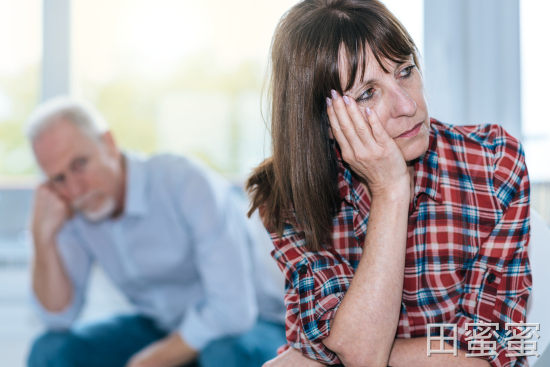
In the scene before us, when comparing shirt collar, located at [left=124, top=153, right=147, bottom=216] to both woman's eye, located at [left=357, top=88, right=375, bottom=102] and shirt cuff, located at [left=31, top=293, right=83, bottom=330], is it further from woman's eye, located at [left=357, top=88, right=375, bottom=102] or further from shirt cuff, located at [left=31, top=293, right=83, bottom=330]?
woman's eye, located at [left=357, top=88, right=375, bottom=102]

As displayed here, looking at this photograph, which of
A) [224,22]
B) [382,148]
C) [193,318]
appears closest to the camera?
[382,148]

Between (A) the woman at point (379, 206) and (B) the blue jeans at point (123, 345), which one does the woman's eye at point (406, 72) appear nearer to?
(A) the woman at point (379, 206)

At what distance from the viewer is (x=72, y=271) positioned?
77.9 inches

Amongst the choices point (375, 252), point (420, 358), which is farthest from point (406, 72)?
point (420, 358)

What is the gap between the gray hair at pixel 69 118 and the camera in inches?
73.6

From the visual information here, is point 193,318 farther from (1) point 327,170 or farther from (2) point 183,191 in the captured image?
(1) point 327,170

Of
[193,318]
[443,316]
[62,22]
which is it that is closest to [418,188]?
[443,316]

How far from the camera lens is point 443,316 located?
1.04 metres

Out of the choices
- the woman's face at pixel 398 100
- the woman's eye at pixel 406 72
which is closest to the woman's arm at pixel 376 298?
the woman's face at pixel 398 100

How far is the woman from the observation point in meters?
0.95

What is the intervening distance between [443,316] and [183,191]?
1.03m

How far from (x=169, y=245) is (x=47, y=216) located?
17.3 inches

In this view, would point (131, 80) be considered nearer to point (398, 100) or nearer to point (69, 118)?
point (69, 118)

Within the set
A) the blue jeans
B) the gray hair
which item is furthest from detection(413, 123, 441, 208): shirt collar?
the gray hair
